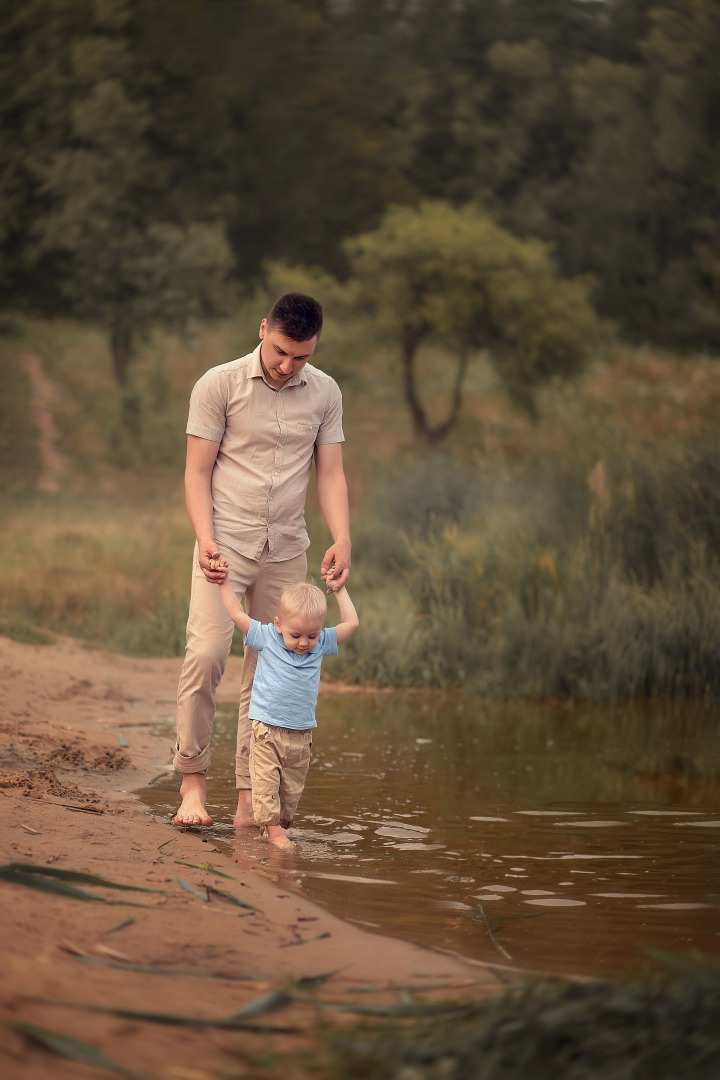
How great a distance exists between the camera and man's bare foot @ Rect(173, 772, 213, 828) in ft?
15.5

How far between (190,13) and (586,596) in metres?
32.6

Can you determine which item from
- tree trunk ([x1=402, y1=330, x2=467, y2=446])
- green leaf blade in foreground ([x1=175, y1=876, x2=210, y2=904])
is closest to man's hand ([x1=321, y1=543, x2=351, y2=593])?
green leaf blade in foreground ([x1=175, y1=876, x2=210, y2=904])

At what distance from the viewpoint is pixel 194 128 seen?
115 ft

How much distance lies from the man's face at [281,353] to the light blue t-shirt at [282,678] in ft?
3.32

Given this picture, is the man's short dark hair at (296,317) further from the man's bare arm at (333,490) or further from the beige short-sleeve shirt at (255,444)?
the man's bare arm at (333,490)

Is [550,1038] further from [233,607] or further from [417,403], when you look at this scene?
[417,403]

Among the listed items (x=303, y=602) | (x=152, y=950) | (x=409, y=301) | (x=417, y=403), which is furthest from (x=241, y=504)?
(x=417, y=403)

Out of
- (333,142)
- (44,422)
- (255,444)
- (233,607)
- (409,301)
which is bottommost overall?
(233,607)

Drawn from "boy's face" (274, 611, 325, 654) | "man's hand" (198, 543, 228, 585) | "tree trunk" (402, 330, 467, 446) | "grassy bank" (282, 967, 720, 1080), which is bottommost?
"grassy bank" (282, 967, 720, 1080)

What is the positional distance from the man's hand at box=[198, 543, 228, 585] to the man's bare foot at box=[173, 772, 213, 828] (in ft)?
2.90

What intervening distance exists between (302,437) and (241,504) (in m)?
0.39

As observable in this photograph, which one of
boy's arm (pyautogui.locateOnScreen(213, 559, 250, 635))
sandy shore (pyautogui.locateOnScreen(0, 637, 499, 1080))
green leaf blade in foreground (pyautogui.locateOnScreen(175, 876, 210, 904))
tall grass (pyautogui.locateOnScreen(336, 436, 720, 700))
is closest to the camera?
sandy shore (pyautogui.locateOnScreen(0, 637, 499, 1080))

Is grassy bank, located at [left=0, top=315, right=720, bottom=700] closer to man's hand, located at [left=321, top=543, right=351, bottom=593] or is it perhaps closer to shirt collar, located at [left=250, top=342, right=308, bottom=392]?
man's hand, located at [left=321, top=543, right=351, bottom=593]

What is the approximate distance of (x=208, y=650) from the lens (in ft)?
15.6
